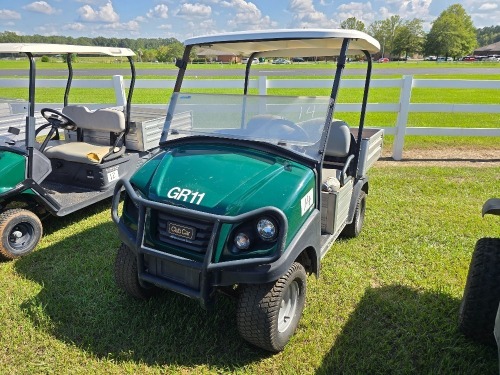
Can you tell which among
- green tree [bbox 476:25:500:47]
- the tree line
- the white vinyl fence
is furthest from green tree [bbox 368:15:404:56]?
the white vinyl fence

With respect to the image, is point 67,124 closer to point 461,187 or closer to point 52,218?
point 52,218

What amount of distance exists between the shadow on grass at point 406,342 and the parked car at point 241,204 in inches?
16.0

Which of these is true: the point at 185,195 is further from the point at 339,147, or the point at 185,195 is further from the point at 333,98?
the point at 339,147

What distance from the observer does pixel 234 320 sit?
274 centimetres

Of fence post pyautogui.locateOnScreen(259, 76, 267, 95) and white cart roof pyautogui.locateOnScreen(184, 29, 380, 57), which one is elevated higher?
white cart roof pyautogui.locateOnScreen(184, 29, 380, 57)

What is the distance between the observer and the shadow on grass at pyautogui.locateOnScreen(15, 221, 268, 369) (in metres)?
2.45

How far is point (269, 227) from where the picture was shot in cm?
213

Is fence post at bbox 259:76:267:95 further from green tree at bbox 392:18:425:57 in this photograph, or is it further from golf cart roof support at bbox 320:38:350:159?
green tree at bbox 392:18:425:57

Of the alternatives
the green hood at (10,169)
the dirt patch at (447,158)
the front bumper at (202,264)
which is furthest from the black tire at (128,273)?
the dirt patch at (447,158)

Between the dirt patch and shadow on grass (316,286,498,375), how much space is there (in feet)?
13.7

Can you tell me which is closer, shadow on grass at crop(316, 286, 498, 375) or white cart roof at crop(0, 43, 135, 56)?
shadow on grass at crop(316, 286, 498, 375)

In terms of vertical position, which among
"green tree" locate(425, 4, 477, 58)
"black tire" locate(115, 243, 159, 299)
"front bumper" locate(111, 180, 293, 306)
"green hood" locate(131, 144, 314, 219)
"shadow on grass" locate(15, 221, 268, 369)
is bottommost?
"shadow on grass" locate(15, 221, 268, 369)

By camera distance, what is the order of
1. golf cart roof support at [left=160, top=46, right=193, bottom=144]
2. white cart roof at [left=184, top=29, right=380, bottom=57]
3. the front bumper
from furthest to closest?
golf cart roof support at [left=160, top=46, right=193, bottom=144]
white cart roof at [left=184, top=29, right=380, bottom=57]
the front bumper

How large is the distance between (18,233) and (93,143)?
167 centimetres
